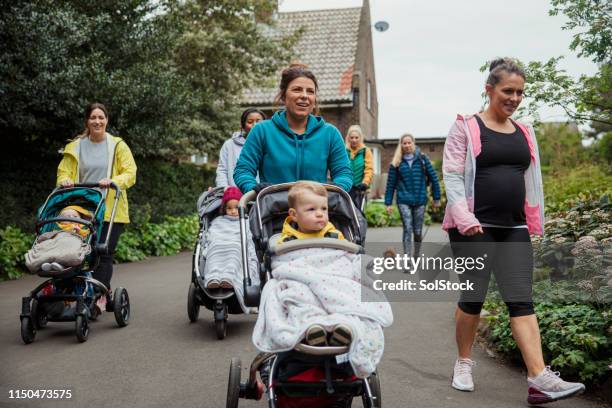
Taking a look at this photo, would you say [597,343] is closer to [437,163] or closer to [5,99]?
[5,99]

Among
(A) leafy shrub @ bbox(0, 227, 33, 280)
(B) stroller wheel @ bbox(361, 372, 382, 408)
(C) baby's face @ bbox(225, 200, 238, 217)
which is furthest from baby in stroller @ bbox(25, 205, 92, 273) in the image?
(A) leafy shrub @ bbox(0, 227, 33, 280)

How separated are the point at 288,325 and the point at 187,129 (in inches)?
531

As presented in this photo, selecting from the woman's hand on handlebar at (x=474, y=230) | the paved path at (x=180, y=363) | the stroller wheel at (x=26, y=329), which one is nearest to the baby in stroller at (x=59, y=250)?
the stroller wheel at (x=26, y=329)

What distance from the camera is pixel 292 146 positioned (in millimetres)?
4160

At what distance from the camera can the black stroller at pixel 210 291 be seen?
5.58 metres

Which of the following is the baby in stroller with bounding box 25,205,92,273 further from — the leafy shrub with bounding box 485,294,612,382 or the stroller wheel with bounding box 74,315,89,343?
the leafy shrub with bounding box 485,294,612,382

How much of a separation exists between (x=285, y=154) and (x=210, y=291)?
1.97 meters

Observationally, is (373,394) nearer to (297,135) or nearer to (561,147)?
(297,135)

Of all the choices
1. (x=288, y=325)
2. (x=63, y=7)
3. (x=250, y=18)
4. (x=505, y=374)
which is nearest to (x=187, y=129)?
(x=250, y=18)

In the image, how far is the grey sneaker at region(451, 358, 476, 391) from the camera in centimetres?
429

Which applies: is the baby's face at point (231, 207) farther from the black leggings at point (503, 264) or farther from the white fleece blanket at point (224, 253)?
the black leggings at point (503, 264)

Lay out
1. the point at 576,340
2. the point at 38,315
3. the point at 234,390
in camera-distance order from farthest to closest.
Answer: the point at 38,315
the point at 576,340
the point at 234,390

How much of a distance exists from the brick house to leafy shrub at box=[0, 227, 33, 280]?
15443mm

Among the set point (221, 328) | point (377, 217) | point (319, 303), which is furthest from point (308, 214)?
point (377, 217)
